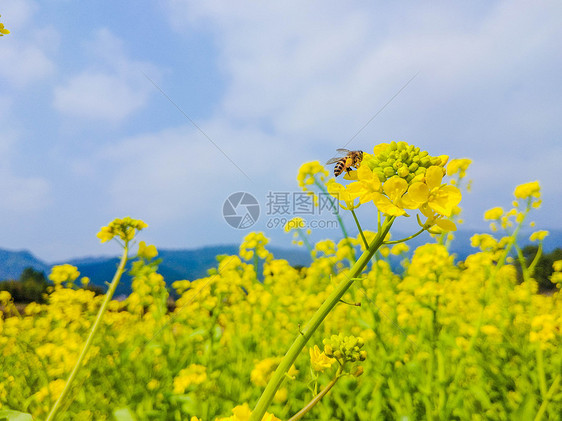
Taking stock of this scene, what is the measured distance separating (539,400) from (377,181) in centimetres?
201

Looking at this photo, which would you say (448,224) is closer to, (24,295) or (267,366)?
(267,366)

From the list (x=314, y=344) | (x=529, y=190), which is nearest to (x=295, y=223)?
(x=314, y=344)

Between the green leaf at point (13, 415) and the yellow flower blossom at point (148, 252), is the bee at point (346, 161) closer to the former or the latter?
the yellow flower blossom at point (148, 252)

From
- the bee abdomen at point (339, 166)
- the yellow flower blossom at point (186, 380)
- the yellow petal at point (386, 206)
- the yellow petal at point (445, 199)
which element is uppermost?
the bee abdomen at point (339, 166)

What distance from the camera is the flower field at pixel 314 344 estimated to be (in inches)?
73.2

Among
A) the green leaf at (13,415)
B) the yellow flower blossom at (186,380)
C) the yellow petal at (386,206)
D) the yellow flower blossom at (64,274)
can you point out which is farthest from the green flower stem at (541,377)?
the yellow flower blossom at (64,274)

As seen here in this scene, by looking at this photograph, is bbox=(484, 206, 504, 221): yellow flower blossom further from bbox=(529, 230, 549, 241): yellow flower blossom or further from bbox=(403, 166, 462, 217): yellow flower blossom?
bbox=(403, 166, 462, 217): yellow flower blossom

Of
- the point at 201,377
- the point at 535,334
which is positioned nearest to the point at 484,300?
the point at 535,334

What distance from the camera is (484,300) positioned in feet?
8.11

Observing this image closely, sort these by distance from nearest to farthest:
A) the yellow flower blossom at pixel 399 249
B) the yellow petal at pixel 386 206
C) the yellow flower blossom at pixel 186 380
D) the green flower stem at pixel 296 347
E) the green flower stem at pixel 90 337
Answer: the green flower stem at pixel 296 347
the yellow petal at pixel 386 206
the green flower stem at pixel 90 337
the yellow flower blossom at pixel 186 380
the yellow flower blossom at pixel 399 249

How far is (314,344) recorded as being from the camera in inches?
92.4

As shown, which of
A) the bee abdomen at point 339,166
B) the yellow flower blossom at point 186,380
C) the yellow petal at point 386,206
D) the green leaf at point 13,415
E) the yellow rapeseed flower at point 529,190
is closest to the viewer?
the yellow petal at point 386,206

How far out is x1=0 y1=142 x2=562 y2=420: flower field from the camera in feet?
6.10

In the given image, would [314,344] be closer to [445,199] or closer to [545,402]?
[545,402]
